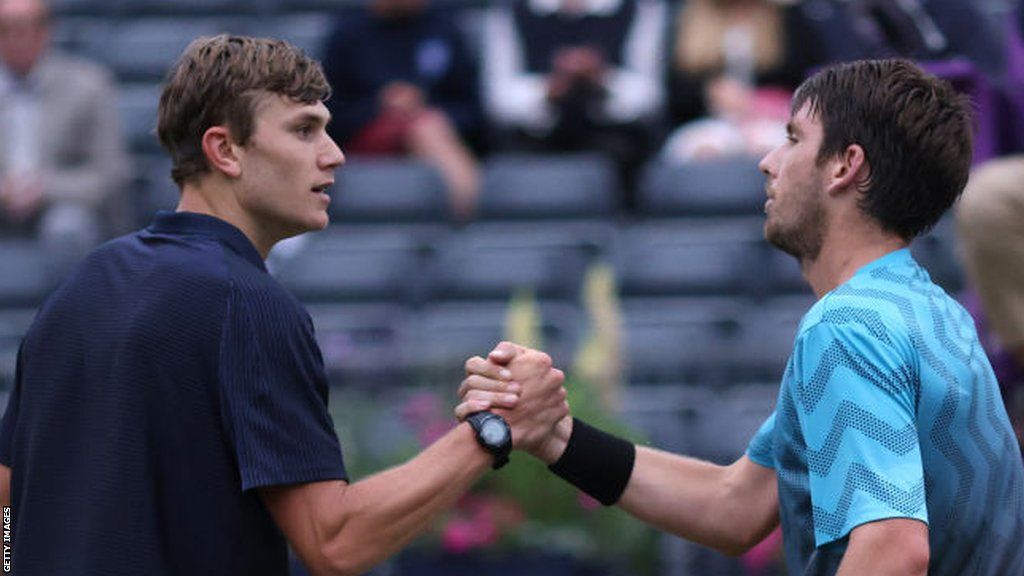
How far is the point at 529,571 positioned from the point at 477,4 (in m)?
4.33

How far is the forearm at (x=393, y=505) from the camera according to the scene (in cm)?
352

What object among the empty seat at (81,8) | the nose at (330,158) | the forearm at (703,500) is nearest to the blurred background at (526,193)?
the empty seat at (81,8)

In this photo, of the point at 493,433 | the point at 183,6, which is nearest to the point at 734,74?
the point at 183,6

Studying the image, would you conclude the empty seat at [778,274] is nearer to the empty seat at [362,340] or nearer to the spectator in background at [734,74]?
the spectator in background at [734,74]

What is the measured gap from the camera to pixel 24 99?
8656mm

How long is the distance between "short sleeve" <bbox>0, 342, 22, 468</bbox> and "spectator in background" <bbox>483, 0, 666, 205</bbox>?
499 centimetres

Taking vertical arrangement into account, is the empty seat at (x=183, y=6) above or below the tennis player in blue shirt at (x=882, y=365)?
below

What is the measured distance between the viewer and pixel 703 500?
4.11 meters

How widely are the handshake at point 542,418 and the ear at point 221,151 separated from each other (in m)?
0.64

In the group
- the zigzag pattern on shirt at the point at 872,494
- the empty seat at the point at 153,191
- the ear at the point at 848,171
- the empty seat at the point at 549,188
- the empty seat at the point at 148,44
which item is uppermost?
the ear at the point at 848,171

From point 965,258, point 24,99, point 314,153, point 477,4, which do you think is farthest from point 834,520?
point 477,4

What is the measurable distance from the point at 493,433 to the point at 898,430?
2.72 ft

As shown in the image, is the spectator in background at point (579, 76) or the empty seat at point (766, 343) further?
the spectator in background at point (579, 76)

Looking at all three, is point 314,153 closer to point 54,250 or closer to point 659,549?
point 659,549
